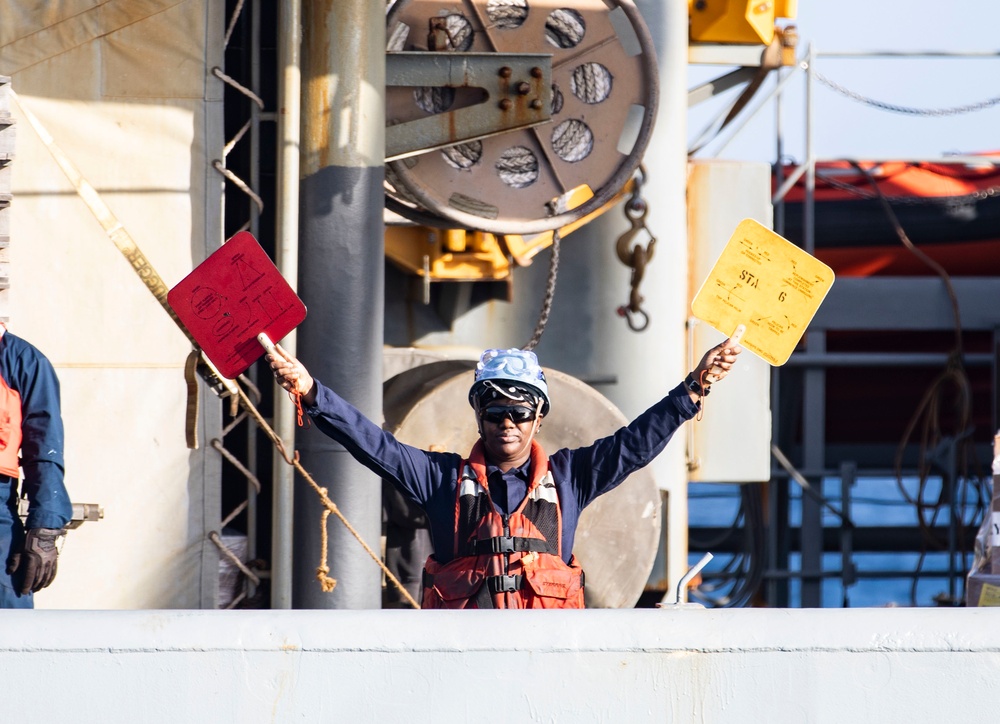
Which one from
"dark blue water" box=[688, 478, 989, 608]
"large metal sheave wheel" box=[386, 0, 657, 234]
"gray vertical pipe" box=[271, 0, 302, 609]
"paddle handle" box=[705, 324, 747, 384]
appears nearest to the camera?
"paddle handle" box=[705, 324, 747, 384]

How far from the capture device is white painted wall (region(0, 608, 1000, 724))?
9.62 feet

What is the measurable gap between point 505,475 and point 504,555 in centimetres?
23

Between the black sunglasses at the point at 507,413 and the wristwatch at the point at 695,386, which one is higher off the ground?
the wristwatch at the point at 695,386

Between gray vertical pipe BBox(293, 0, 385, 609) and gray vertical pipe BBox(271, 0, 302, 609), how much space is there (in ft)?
0.36

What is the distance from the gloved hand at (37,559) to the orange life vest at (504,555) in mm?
1411

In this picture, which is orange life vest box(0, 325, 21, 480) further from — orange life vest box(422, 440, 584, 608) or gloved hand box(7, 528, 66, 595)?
orange life vest box(422, 440, 584, 608)

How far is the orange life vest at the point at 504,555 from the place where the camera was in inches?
150

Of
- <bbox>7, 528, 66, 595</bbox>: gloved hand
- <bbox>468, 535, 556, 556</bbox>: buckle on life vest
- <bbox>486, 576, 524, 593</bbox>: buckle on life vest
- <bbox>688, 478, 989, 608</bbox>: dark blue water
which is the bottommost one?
<bbox>688, 478, 989, 608</bbox>: dark blue water

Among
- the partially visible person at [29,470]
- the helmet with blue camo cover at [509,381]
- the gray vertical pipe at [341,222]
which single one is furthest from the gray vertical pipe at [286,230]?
the helmet with blue camo cover at [509,381]

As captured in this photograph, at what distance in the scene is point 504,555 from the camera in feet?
12.6

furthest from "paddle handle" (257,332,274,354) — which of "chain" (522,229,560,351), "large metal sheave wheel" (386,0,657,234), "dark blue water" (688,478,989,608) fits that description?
"dark blue water" (688,478,989,608)

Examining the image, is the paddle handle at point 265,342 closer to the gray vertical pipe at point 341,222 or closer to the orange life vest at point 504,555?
the orange life vest at point 504,555

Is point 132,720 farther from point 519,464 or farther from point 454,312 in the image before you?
point 454,312

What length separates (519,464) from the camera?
3.95m
